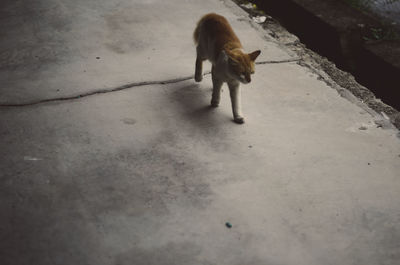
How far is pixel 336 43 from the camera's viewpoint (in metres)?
3.45

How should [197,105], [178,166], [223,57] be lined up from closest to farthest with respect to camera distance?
1. [178,166]
2. [223,57]
3. [197,105]

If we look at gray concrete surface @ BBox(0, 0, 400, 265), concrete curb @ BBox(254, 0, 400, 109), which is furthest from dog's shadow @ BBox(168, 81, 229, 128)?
concrete curb @ BBox(254, 0, 400, 109)

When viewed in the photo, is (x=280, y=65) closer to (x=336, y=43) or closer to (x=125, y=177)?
(x=336, y=43)

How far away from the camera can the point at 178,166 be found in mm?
2184

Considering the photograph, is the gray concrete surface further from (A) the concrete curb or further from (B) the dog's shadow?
(A) the concrete curb

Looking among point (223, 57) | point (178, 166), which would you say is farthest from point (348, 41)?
point (178, 166)

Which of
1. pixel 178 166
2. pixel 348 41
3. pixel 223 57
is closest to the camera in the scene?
pixel 178 166

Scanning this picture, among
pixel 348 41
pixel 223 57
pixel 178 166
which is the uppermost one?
pixel 223 57

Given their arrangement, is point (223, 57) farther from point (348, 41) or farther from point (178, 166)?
point (348, 41)

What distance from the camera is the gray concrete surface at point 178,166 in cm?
179

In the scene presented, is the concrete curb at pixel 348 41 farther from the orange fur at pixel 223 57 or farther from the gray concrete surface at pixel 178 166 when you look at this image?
the orange fur at pixel 223 57

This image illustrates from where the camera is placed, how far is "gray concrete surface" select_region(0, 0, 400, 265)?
1.79 metres

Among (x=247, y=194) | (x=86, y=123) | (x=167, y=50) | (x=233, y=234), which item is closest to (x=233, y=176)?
(x=247, y=194)

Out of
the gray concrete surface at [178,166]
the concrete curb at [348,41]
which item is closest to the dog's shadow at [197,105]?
the gray concrete surface at [178,166]
